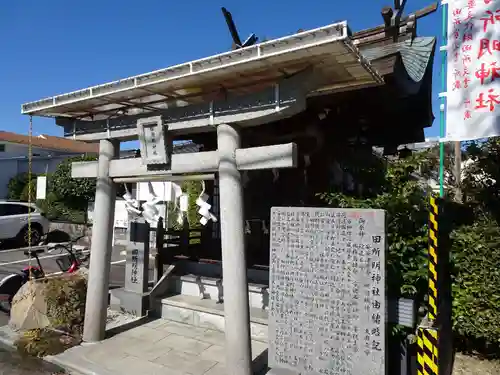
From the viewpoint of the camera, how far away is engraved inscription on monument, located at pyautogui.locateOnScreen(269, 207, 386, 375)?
3.74m

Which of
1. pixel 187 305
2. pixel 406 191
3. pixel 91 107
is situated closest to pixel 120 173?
pixel 91 107

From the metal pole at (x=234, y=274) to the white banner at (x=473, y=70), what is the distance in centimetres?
286

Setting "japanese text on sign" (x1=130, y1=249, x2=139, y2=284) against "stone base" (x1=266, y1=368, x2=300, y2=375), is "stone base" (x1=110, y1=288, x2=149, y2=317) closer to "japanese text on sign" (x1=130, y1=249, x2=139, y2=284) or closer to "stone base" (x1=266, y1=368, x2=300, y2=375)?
"japanese text on sign" (x1=130, y1=249, x2=139, y2=284)

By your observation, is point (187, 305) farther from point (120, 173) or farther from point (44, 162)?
point (44, 162)

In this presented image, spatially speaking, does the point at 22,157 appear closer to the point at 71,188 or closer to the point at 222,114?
the point at 71,188

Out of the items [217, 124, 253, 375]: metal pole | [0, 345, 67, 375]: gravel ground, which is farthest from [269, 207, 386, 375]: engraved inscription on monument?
[0, 345, 67, 375]: gravel ground

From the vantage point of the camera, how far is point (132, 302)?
728 centimetres

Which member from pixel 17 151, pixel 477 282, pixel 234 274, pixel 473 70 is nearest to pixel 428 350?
pixel 477 282

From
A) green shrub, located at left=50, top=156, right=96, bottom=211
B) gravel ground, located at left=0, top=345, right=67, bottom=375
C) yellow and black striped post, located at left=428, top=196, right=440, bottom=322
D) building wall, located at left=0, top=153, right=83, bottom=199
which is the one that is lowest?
gravel ground, located at left=0, top=345, right=67, bottom=375

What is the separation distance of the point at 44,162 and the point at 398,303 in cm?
2930

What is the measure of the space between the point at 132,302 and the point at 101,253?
1.68 m

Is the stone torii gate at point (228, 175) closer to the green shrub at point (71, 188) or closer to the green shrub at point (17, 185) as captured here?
the green shrub at point (71, 188)

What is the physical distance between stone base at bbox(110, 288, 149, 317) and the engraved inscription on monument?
3700 mm

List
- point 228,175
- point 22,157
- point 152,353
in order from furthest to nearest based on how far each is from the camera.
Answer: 1. point 22,157
2. point 152,353
3. point 228,175
